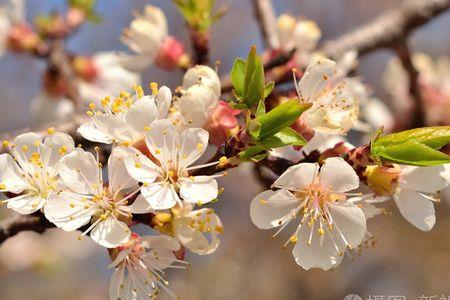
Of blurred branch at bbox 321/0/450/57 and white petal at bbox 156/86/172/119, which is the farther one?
blurred branch at bbox 321/0/450/57

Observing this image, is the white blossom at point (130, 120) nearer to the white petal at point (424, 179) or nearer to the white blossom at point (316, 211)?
the white blossom at point (316, 211)

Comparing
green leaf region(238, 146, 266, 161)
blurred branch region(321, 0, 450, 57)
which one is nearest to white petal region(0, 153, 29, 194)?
green leaf region(238, 146, 266, 161)

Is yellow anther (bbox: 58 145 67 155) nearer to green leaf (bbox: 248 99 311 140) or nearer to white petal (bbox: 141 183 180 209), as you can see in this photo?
white petal (bbox: 141 183 180 209)

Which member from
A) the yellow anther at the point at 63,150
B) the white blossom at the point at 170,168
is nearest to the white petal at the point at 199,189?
the white blossom at the point at 170,168

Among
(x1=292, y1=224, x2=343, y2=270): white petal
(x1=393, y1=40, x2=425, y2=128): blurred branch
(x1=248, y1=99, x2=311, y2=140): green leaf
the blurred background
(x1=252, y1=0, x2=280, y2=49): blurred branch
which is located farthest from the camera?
the blurred background

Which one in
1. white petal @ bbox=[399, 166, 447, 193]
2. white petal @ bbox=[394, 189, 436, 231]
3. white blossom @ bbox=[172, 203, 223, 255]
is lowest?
white petal @ bbox=[394, 189, 436, 231]

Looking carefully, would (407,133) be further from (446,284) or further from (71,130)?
(446,284)

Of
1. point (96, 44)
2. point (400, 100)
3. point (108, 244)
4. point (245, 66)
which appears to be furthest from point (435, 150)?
point (96, 44)
